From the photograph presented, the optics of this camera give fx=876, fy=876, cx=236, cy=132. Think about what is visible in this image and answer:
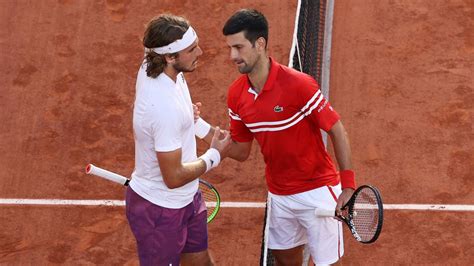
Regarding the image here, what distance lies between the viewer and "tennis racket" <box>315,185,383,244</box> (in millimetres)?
5973

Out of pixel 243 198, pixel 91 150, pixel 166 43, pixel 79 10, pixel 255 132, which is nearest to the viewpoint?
pixel 166 43

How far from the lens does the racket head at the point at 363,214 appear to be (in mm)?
5973

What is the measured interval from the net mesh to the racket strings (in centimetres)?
358

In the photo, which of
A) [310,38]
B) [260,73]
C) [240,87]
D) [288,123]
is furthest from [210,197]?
[310,38]

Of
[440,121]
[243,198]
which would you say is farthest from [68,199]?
[440,121]

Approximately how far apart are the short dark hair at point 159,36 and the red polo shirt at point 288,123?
742 mm

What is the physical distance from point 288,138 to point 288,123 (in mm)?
118

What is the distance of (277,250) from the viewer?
22.1 feet

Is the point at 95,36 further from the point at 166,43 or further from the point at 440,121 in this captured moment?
the point at 166,43

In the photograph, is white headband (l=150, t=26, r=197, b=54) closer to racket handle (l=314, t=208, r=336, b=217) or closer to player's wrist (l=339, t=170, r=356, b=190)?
player's wrist (l=339, t=170, r=356, b=190)

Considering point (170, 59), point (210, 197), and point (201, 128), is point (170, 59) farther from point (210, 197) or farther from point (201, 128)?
point (210, 197)

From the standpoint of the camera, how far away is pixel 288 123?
244 inches

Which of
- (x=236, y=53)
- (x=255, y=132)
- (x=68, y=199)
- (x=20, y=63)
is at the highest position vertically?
(x=236, y=53)

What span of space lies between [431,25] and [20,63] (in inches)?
198
